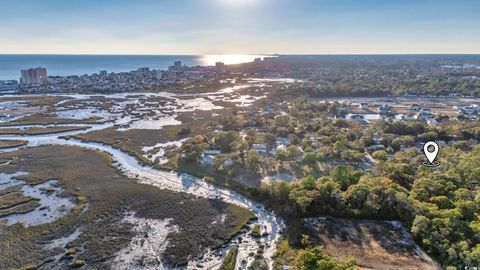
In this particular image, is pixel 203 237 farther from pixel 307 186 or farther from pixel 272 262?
pixel 307 186

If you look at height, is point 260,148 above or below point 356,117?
below

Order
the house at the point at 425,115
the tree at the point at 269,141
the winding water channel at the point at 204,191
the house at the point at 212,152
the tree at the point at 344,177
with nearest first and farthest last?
the winding water channel at the point at 204,191 → the tree at the point at 344,177 → the house at the point at 212,152 → the tree at the point at 269,141 → the house at the point at 425,115

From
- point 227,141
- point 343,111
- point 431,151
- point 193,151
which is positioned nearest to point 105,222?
point 193,151

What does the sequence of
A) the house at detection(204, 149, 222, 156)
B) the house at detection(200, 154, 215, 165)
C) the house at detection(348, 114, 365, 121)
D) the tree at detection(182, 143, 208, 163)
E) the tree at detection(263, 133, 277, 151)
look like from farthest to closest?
the house at detection(348, 114, 365, 121), the tree at detection(263, 133, 277, 151), the house at detection(204, 149, 222, 156), the house at detection(200, 154, 215, 165), the tree at detection(182, 143, 208, 163)

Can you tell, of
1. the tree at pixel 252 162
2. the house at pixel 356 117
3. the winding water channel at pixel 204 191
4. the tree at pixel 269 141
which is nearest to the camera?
the winding water channel at pixel 204 191

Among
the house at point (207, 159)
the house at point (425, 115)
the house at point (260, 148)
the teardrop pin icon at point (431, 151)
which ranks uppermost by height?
the house at point (425, 115)

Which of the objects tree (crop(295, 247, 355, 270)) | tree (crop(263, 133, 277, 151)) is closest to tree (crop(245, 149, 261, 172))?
tree (crop(263, 133, 277, 151))

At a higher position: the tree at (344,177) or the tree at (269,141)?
the tree at (269,141)

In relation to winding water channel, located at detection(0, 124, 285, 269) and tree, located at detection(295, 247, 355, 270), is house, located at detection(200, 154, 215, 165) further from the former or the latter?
tree, located at detection(295, 247, 355, 270)

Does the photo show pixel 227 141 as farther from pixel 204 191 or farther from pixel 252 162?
pixel 204 191

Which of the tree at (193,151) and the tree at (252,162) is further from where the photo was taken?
the tree at (193,151)

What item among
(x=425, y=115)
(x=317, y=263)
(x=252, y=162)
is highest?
(x=425, y=115)

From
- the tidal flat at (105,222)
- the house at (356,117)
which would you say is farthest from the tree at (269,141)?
the house at (356,117)

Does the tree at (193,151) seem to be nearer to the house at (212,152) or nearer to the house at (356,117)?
the house at (212,152)
